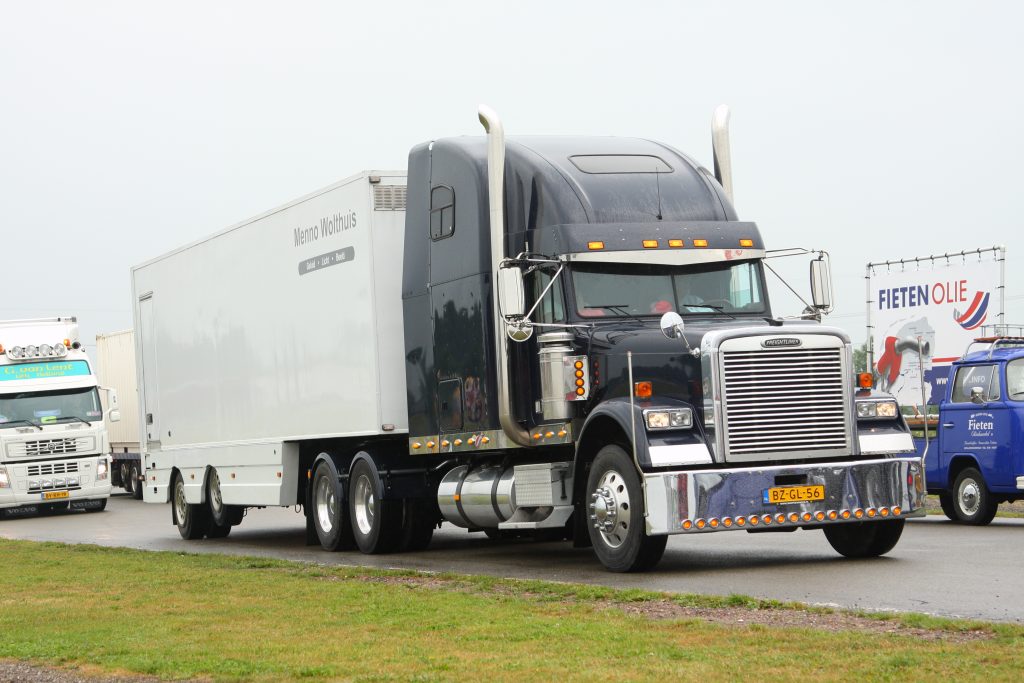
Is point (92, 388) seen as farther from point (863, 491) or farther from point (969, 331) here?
point (863, 491)

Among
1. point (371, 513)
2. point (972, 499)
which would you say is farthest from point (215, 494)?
point (972, 499)

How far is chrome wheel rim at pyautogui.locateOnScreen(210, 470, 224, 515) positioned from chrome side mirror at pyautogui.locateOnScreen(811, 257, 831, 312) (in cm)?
979

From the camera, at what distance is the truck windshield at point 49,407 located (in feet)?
108

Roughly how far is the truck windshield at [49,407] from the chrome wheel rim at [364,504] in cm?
1703

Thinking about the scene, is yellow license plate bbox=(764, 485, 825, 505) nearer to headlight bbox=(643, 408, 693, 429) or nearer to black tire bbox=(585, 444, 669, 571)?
headlight bbox=(643, 408, 693, 429)

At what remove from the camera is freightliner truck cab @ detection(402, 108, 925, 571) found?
1310cm

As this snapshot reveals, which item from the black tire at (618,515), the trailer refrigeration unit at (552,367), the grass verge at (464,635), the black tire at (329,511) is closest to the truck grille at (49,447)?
the trailer refrigeration unit at (552,367)

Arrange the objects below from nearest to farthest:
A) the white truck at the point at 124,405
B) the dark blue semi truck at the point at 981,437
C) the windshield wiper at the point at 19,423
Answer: the dark blue semi truck at the point at 981,437, the windshield wiper at the point at 19,423, the white truck at the point at 124,405

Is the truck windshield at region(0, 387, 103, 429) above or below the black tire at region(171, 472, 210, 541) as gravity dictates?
above

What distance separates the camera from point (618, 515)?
13453mm

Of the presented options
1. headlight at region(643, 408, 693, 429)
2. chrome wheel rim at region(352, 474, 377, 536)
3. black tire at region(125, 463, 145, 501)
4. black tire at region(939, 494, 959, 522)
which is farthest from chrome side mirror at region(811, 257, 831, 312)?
black tire at region(125, 463, 145, 501)

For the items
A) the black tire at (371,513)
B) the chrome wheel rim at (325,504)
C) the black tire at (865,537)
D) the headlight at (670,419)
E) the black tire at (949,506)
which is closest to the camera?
the headlight at (670,419)

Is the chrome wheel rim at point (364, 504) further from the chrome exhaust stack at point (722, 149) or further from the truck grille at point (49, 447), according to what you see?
the truck grille at point (49, 447)

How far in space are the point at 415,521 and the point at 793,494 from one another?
5684 millimetres
